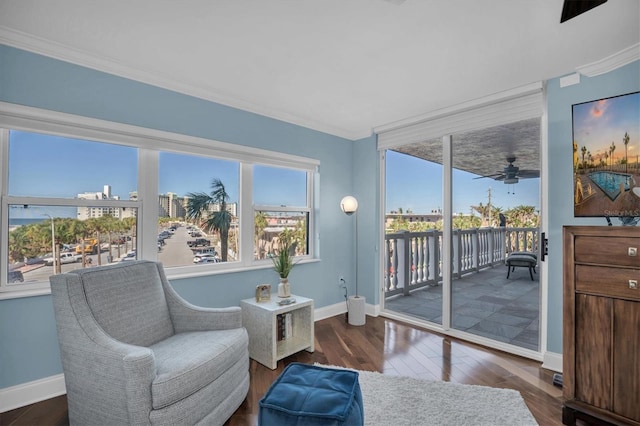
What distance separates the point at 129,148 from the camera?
2.56 metres

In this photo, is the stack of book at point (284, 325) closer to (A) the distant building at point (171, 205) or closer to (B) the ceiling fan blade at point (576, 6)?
(A) the distant building at point (171, 205)

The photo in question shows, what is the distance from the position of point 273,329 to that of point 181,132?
1.93 m

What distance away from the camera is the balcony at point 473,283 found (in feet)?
9.75

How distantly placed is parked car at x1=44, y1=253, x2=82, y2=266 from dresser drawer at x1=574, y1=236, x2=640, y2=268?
354 cm

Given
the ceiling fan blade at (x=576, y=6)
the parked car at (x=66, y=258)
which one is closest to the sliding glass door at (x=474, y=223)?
the ceiling fan blade at (x=576, y=6)

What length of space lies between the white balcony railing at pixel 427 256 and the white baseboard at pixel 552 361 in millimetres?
952

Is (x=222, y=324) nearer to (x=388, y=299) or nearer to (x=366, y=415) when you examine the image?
(x=366, y=415)

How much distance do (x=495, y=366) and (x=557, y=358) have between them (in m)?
0.48

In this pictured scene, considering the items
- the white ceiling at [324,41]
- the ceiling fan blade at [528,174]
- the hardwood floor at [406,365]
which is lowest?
the hardwood floor at [406,365]

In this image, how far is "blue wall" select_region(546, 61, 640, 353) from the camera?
244cm

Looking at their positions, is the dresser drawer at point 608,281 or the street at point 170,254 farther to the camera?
the street at point 170,254

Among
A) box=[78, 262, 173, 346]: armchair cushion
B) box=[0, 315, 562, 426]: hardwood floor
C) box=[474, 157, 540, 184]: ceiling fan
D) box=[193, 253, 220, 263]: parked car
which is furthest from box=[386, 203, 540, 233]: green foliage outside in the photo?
box=[78, 262, 173, 346]: armchair cushion

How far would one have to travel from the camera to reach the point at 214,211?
306 centimetres

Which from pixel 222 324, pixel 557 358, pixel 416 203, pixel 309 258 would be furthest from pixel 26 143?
pixel 557 358
